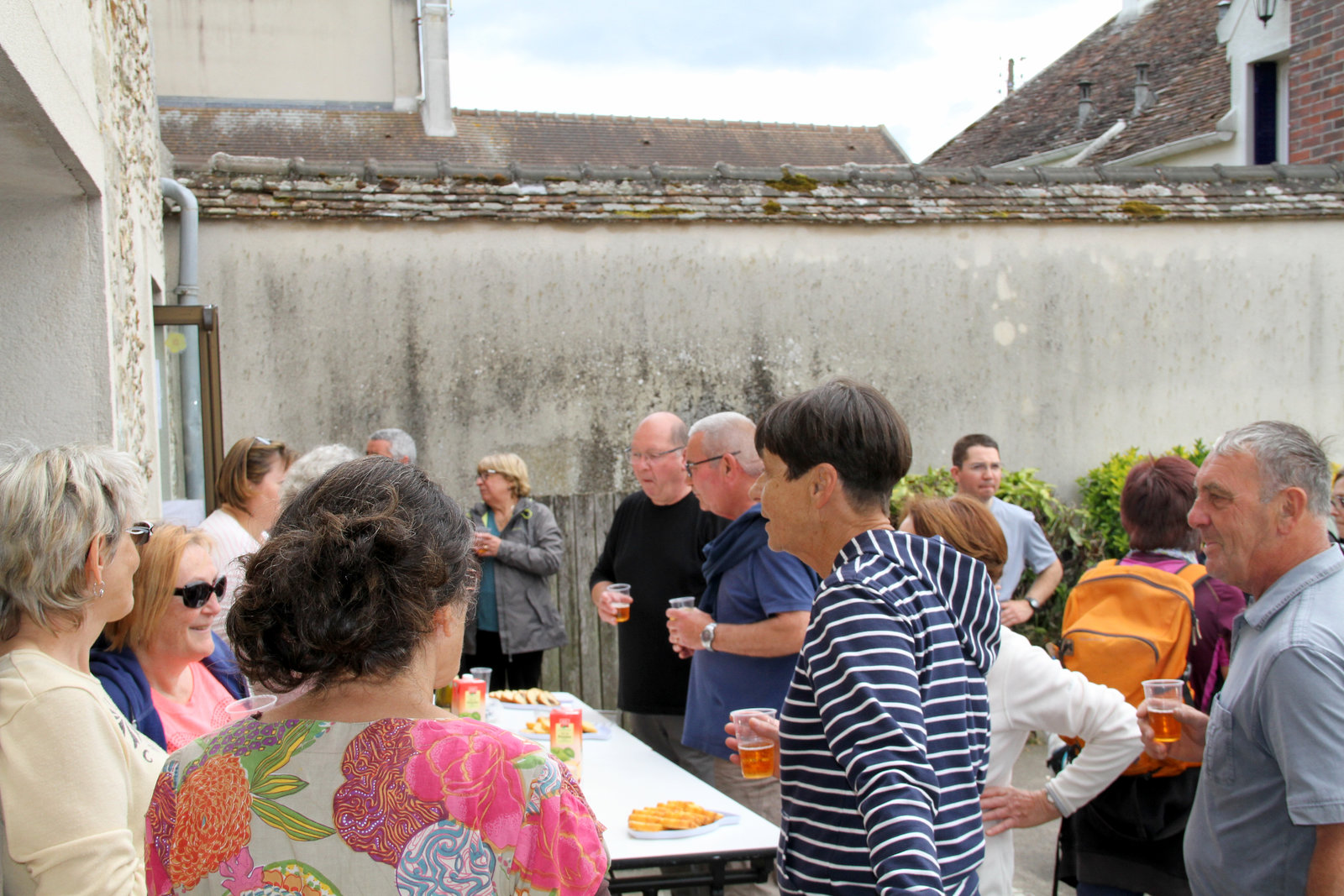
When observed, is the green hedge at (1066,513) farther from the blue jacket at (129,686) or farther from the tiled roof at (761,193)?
the blue jacket at (129,686)

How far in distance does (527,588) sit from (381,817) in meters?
4.61

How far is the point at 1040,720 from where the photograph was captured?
270cm

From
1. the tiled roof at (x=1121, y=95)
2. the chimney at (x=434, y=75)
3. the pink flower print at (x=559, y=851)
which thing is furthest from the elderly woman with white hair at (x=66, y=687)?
the chimney at (x=434, y=75)

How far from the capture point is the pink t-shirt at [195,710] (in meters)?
2.85

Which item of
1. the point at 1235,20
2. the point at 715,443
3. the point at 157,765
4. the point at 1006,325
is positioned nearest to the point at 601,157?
the point at 1235,20

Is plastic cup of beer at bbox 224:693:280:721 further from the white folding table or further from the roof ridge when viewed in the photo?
the roof ridge

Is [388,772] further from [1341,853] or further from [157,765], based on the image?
[1341,853]

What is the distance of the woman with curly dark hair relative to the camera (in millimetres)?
1374

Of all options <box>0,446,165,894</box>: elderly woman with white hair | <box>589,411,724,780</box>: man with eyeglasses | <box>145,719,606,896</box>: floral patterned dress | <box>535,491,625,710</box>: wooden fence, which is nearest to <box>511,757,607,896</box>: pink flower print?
<box>145,719,606,896</box>: floral patterned dress

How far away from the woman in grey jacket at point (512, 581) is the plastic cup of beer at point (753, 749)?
10.7 ft

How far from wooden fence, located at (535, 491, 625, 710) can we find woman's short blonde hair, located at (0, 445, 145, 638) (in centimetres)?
477

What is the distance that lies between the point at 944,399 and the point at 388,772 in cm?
715

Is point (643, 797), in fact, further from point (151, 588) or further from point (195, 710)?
point (151, 588)

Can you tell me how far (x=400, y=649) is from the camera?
4.79 feet
